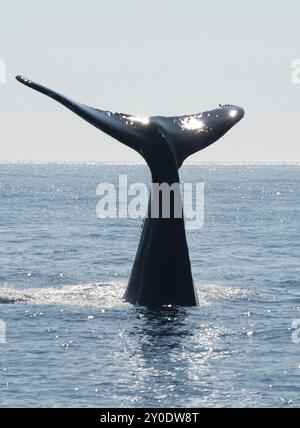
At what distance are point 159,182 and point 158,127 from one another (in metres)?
1.19

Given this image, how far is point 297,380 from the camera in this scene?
2052cm

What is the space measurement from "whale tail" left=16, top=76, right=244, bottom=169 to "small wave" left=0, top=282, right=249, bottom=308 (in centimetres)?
392

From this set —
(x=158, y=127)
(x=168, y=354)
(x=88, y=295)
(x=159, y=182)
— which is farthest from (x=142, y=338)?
(x=88, y=295)

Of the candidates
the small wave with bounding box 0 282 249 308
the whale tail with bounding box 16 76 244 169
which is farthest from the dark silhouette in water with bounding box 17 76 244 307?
the small wave with bounding box 0 282 249 308

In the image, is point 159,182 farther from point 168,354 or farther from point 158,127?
point 168,354

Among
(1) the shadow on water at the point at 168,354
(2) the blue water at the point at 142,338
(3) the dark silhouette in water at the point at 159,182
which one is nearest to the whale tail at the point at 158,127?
(3) the dark silhouette in water at the point at 159,182

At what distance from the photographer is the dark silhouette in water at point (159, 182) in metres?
24.3

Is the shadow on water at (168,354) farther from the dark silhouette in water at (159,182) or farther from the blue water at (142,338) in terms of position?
the dark silhouette in water at (159,182)

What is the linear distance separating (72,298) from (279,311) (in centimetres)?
512

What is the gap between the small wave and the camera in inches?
1078

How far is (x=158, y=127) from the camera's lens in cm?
2458

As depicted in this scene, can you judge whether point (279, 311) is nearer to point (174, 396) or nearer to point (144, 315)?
point (144, 315)

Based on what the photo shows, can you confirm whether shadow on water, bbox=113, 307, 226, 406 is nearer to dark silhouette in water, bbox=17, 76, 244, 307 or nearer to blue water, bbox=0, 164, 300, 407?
blue water, bbox=0, 164, 300, 407
